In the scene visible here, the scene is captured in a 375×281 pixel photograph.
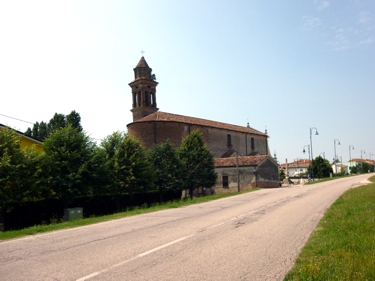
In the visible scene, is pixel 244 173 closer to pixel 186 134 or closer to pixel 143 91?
pixel 186 134

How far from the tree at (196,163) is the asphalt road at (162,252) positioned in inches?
931

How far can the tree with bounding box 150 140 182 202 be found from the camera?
104 feet

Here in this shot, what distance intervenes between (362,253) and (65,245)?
6.89 m

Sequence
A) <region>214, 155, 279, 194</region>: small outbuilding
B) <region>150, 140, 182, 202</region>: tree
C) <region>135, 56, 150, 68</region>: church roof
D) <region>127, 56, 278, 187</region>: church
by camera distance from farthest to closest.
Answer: <region>135, 56, 150, 68</region>: church roof < <region>127, 56, 278, 187</region>: church < <region>214, 155, 279, 194</region>: small outbuilding < <region>150, 140, 182, 202</region>: tree

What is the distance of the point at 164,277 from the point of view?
554cm

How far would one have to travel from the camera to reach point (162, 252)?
24.2 feet

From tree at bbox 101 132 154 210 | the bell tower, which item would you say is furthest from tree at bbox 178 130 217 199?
the bell tower

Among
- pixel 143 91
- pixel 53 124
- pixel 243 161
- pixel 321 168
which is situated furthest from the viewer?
pixel 321 168

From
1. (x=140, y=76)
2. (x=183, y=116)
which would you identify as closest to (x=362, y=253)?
(x=183, y=116)

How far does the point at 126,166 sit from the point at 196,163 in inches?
451

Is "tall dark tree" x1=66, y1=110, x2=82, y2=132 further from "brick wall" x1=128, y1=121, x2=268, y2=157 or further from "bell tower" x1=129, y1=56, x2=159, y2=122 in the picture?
"brick wall" x1=128, y1=121, x2=268, y2=157

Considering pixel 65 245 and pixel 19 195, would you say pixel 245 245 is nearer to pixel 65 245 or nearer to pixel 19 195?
pixel 65 245

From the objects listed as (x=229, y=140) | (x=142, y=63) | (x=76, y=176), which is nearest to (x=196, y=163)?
(x=76, y=176)

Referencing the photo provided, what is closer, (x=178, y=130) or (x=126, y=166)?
(x=126, y=166)
